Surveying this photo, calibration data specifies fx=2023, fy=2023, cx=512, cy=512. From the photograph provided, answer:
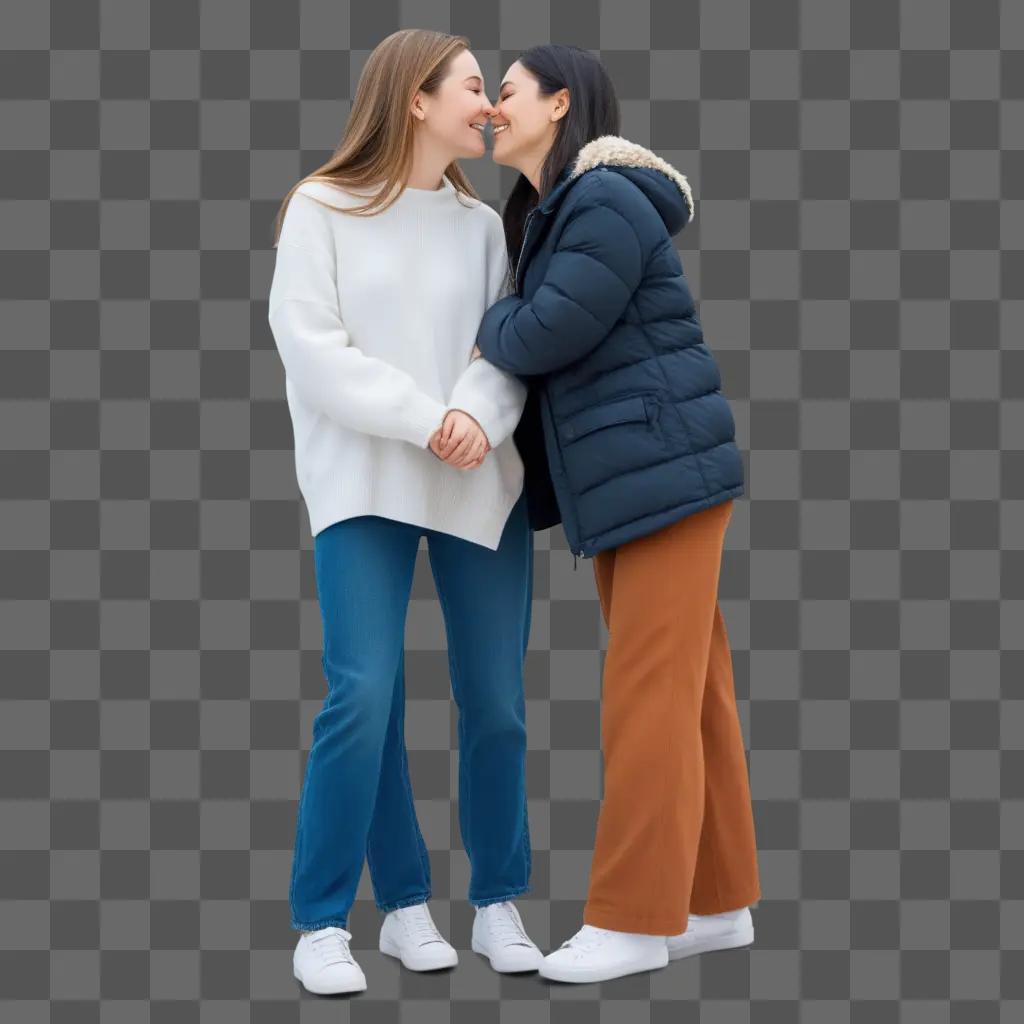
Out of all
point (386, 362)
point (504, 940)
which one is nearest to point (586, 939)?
point (504, 940)

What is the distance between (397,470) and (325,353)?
332 millimetres

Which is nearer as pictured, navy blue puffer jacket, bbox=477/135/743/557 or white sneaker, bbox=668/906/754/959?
navy blue puffer jacket, bbox=477/135/743/557

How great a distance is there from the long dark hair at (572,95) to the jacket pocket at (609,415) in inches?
21.5

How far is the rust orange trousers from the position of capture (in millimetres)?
4871

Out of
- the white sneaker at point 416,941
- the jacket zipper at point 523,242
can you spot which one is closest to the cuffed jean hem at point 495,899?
the white sneaker at point 416,941

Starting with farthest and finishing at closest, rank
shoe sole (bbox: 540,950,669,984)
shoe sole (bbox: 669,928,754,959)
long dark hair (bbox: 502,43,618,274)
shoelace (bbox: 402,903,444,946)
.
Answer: shoe sole (bbox: 669,928,754,959), shoelace (bbox: 402,903,444,946), long dark hair (bbox: 502,43,618,274), shoe sole (bbox: 540,950,669,984)

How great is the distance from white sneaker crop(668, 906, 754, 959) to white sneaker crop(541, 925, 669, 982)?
0.22 m

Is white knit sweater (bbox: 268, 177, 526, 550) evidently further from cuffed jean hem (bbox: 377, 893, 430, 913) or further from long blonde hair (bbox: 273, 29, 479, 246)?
cuffed jean hem (bbox: 377, 893, 430, 913)

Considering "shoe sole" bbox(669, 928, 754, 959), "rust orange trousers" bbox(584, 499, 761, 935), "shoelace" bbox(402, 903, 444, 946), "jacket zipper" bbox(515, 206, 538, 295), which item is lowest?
"shoe sole" bbox(669, 928, 754, 959)

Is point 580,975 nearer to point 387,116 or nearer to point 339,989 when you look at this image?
point 339,989

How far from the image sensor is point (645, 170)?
4902 mm

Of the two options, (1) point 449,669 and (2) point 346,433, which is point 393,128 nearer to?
(2) point 346,433

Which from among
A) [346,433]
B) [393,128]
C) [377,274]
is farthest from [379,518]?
[393,128]

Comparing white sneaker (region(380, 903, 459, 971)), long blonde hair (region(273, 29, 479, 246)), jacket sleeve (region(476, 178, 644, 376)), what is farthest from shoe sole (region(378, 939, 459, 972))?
long blonde hair (region(273, 29, 479, 246))
